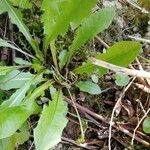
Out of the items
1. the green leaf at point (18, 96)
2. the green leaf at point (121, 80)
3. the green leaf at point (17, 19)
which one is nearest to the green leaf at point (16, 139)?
the green leaf at point (18, 96)

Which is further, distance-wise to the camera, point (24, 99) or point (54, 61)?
point (54, 61)

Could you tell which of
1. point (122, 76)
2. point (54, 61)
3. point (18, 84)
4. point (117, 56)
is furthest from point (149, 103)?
point (18, 84)

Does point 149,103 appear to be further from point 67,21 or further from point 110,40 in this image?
point 67,21

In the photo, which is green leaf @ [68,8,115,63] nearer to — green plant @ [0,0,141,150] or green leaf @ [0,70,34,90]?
green plant @ [0,0,141,150]

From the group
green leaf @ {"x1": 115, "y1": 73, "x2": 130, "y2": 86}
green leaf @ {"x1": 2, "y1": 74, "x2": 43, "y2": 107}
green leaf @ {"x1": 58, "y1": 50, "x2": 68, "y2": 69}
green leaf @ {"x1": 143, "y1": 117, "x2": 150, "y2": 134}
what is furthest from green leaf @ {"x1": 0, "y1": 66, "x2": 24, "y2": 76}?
green leaf @ {"x1": 143, "y1": 117, "x2": 150, "y2": 134}

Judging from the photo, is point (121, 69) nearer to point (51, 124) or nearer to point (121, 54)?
point (121, 54)

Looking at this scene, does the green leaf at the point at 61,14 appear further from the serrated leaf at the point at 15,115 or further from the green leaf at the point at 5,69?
the serrated leaf at the point at 15,115

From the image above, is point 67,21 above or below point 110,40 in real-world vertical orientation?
above

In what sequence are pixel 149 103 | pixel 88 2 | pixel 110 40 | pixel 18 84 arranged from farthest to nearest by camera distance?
pixel 110 40 → pixel 149 103 → pixel 18 84 → pixel 88 2
